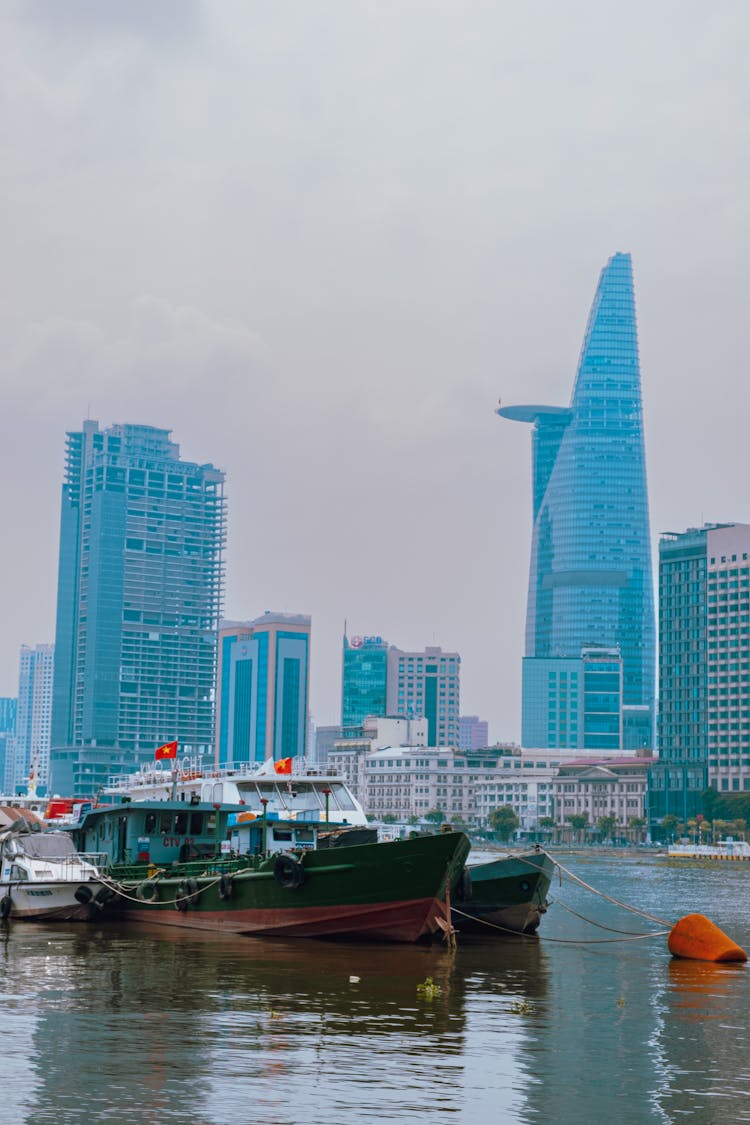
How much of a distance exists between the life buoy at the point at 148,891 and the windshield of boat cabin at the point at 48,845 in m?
8.99

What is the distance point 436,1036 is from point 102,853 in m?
37.5

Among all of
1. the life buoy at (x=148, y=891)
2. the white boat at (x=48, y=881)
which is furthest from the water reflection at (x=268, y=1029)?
the white boat at (x=48, y=881)

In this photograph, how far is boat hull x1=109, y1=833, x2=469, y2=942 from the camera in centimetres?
5531

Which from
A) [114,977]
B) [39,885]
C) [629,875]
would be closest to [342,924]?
[114,977]

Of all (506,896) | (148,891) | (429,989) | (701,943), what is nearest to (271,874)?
(148,891)

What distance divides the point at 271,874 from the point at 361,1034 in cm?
2179

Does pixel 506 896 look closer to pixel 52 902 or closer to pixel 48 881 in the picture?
pixel 52 902

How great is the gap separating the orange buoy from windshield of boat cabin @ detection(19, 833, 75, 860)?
2949 cm

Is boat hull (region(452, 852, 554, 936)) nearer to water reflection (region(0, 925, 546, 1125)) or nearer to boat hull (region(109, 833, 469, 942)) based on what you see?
boat hull (region(109, 833, 469, 942))

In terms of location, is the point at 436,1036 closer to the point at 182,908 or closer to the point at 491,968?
the point at 491,968

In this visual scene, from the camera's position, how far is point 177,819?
69.6 m

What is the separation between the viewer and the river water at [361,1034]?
29266 mm

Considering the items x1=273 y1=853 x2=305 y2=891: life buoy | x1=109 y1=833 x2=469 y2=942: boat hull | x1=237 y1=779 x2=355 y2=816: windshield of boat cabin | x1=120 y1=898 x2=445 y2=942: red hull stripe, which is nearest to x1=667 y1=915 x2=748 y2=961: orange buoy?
x1=109 y1=833 x2=469 y2=942: boat hull

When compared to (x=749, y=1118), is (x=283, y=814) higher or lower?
higher
